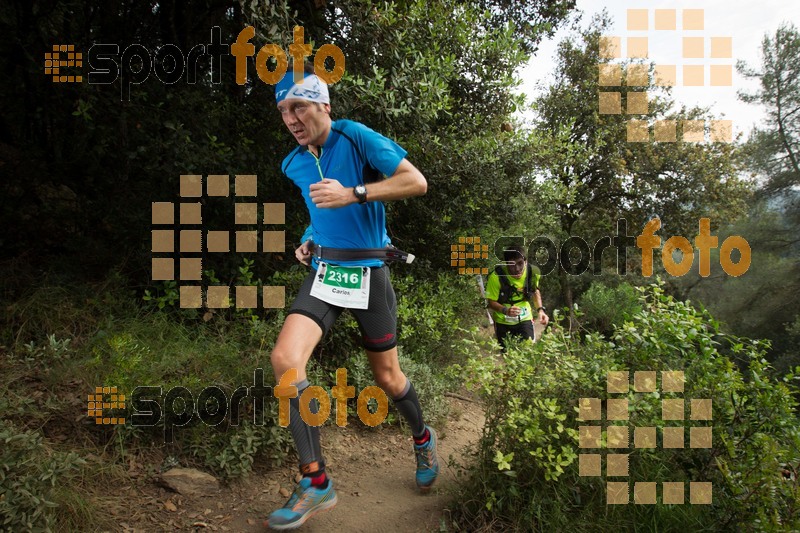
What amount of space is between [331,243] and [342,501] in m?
1.93

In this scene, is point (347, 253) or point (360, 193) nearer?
point (360, 193)

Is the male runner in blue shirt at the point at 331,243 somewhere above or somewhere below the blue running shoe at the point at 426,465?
above

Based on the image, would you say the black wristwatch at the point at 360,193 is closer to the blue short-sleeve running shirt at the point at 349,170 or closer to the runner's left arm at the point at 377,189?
the runner's left arm at the point at 377,189

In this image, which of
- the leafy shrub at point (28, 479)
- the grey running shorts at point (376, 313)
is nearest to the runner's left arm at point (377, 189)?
the grey running shorts at point (376, 313)

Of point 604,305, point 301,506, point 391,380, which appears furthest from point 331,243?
point 604,305

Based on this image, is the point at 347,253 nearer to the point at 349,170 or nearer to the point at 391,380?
the point at 349,170

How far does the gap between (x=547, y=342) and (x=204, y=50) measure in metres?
5.29

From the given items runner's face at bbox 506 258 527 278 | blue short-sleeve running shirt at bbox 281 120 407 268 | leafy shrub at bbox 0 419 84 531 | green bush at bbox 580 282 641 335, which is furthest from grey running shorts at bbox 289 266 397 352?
green bush at bbox 580 282 641 335

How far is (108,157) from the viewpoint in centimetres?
628

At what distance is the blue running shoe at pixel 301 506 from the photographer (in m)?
2.76

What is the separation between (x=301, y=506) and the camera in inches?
110

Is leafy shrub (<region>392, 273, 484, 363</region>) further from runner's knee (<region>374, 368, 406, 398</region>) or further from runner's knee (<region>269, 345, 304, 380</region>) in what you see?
runner's knee (<region>269, 345, 304, 380</region>)

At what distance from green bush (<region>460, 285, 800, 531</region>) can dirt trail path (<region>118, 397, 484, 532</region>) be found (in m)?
0.51

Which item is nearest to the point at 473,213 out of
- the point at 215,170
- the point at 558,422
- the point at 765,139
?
the point at 215,170
